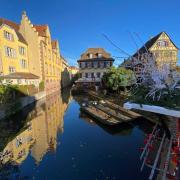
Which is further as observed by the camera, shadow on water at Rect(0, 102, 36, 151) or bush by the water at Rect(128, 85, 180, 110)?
shadow on water at Rect(0, 102, 36, 151)

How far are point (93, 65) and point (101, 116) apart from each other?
31.4 m

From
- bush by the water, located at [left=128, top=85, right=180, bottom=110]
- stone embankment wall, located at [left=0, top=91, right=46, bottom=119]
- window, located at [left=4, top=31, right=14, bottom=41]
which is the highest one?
window, located at [left=4, top=31, right=14, bottom=41]

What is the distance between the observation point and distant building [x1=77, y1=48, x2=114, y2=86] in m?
46.0

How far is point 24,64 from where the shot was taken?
111 feet

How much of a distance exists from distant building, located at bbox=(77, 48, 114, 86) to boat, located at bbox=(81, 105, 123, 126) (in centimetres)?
2715

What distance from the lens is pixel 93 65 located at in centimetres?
4631

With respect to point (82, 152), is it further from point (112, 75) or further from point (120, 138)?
point (112, 75)

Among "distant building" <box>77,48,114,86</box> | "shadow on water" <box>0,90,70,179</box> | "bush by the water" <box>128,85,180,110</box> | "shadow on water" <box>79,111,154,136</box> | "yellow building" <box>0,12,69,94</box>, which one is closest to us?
"bush by the water" <box>128,85,180,110</box>

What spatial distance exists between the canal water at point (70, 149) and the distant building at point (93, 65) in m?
29.8

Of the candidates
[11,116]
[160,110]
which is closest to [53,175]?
[160,110]

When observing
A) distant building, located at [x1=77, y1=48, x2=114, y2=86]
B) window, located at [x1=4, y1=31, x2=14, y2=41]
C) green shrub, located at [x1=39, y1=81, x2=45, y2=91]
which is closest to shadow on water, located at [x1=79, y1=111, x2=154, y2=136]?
green shrub, located at [x1=39, y1=81, x2=45, y2=91]

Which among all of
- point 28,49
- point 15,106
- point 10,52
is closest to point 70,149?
point 15,106

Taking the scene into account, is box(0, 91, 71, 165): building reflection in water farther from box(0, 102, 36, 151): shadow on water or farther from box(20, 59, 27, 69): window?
box(20, 59, 27, 69): window

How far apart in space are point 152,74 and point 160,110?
0.80 metres
